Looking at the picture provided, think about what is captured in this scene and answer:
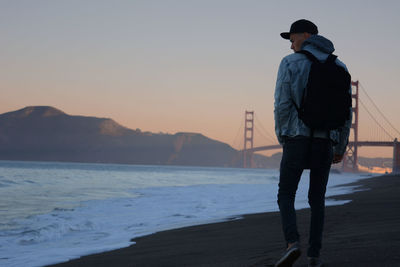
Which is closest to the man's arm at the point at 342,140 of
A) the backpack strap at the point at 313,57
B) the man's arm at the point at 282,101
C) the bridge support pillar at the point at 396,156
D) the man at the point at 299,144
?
the man at the point at 299,144

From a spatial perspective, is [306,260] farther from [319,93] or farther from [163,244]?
[163,244]

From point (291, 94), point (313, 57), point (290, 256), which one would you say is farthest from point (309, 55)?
point (290, 256)

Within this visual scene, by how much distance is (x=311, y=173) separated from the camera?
1.83 m

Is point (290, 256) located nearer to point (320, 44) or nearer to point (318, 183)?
point (318, 183)

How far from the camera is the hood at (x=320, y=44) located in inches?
72.8

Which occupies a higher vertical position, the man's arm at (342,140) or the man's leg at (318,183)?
the man's arm at (342,140)

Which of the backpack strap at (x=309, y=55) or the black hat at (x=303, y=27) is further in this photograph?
the black hat at (x=303, y=27)

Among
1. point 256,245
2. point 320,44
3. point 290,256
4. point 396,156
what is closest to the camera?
point 290,256

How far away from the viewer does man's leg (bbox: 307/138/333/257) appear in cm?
178

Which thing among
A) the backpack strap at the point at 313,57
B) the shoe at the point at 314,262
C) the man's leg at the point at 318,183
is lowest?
the shoe at the point at 314,262

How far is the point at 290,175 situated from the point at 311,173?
88 mm

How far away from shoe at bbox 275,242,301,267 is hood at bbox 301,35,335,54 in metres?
0.78

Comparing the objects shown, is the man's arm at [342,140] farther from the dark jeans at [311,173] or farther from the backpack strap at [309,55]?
the backpack strap at [309,55]

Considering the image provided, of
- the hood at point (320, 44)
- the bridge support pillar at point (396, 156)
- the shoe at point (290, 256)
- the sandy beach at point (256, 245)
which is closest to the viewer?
the shoe at point (290, 256)
